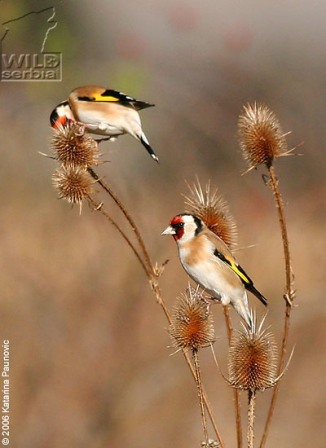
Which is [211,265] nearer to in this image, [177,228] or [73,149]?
[177,228]

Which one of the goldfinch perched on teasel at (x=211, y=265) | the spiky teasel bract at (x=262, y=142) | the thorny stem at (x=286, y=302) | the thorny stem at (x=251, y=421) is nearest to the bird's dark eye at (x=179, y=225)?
the goldfinch perched on teasel at (x=211, y=265)

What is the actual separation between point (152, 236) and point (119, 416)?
113 cm

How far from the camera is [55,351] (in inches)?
205

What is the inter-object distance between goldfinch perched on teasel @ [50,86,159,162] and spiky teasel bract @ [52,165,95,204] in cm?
62

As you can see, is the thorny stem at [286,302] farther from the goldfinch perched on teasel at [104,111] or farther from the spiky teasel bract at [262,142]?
the goldfinch perched on teasel at [104,111]

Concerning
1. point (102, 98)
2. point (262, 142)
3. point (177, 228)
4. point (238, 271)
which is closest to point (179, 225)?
point (177, 228)

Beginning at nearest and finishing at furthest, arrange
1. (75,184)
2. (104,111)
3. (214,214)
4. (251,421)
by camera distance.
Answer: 1. (251,421)
2. (75,184)
3. (214,214)
4. (104,111)

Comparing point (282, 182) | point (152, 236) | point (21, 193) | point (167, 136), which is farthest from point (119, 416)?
point (282, 182)

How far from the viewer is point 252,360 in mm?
2492

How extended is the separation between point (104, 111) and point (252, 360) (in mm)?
1311

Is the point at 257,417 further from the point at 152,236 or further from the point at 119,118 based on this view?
the point at 119,118

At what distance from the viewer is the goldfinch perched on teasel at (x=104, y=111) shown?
3.29 meters

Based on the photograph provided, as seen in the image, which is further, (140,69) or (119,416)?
(140,69)

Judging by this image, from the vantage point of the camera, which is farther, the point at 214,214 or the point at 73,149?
the point at 214,214
